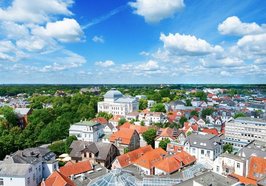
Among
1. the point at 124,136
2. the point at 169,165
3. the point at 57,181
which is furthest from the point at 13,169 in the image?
the point at 124,136

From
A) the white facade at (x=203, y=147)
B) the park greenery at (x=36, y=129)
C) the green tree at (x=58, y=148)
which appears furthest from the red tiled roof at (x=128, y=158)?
the park greenery at (x=36, y=129)

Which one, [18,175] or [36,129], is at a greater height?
[36,129]

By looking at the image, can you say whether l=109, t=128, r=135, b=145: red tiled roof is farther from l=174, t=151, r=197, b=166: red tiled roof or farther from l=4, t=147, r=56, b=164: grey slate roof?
l=4, t=147, r=56, b=164: grey slate roof

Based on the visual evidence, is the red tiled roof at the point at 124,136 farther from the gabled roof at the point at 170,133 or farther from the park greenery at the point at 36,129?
the park greenery at the point at 36,129

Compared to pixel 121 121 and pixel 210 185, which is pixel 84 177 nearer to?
pixel 210 185

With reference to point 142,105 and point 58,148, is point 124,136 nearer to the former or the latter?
point 58,148

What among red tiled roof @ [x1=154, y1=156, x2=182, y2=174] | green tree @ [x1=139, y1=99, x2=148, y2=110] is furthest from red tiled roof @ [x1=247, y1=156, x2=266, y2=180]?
green tree @ [x1=139, y1=99, x2=148, y2=110]

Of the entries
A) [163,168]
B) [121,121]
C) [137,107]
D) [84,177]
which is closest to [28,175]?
[84,177]
